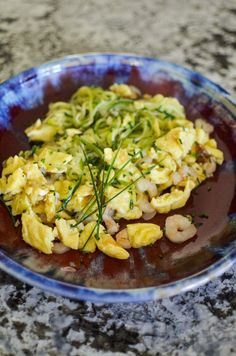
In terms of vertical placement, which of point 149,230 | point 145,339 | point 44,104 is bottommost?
point 145,339

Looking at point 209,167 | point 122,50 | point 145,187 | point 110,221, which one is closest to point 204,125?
point 209,167

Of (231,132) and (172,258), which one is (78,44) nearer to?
(231,132)

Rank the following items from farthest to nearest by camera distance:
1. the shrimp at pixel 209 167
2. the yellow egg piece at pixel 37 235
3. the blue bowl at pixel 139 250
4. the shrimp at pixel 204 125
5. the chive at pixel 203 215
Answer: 1. the shrimp at pixel 204 125
2. the shrimp at pixel 209 167
3. the chive at pixel 203 215
4. the yellow egg piece at pixel 37 235
5. the blue bowl at pixel 139 250

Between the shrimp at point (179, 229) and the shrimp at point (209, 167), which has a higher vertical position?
the shrimp at point (209, 167)

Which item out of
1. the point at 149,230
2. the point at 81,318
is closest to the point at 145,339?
the point at 81,318

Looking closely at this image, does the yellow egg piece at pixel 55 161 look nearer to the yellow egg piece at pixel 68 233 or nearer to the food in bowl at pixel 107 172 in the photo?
the food in bowl at pixel 107 172

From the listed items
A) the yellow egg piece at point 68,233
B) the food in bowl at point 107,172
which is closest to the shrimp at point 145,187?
the food in bowl at point 107,172

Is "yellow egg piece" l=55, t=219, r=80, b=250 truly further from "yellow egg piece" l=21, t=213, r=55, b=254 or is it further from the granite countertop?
the granite countertop
